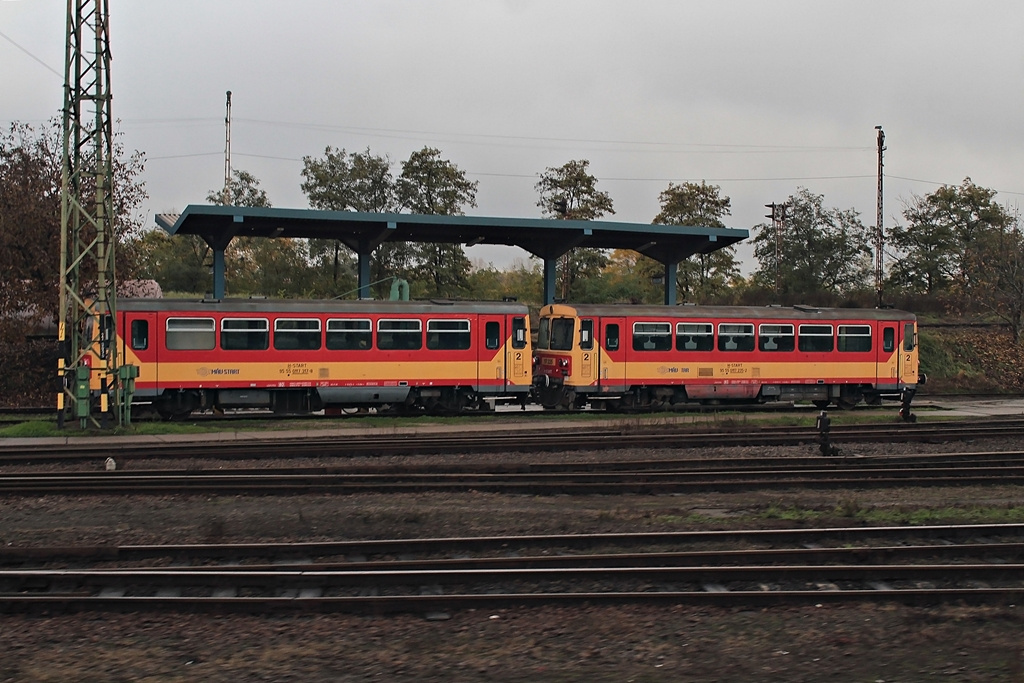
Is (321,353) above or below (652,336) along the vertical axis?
below

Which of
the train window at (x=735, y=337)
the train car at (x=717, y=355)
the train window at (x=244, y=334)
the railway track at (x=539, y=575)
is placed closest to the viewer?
the railway track at (x=539, y=575)

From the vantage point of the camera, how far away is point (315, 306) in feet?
77.4

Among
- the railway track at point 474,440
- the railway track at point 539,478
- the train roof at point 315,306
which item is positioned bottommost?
the railway track at point 539,478

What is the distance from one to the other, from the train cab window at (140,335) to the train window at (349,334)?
4.28m

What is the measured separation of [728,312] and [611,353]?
3789mm

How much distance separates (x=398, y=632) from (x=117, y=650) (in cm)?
203

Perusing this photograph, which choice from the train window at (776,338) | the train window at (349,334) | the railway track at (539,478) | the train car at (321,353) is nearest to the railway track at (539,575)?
the railway track at (539,478)

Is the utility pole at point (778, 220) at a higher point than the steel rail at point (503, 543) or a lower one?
higher

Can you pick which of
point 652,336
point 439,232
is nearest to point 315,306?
point 439,232

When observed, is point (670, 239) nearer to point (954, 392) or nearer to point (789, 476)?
point (954, 392)

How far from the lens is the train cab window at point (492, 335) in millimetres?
24609

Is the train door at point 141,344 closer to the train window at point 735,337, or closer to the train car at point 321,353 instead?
the train car at point 321,353

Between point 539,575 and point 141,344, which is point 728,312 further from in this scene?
point 539,575

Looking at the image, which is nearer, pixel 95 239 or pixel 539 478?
pixel 539 478
